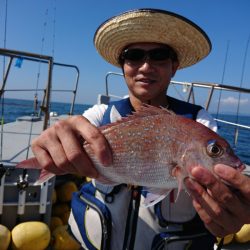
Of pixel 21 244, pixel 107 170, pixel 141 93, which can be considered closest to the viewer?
pixel 107 170

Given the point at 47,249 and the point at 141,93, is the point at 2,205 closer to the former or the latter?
the point at 47,249

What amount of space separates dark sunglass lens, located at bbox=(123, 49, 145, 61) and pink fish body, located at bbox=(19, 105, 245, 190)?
0.70m

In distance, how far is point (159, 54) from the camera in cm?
246

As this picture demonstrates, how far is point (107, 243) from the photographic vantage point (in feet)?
7.14

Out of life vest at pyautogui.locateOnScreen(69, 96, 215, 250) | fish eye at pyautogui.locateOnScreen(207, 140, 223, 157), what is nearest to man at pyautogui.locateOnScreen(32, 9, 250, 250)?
life vest at pyautogui.locateOnScreen(69, 96, 215, 250)

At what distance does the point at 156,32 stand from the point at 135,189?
1279mm

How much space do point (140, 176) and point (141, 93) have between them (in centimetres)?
85

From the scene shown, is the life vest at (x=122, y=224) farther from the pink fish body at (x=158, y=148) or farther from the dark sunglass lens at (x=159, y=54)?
the dark sunglass lens at (x=159, y=54)

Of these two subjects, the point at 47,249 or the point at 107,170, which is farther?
the point at 47,249

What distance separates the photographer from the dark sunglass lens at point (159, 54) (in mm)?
2424

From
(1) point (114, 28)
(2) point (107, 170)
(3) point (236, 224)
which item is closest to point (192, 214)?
(3) point (236, 224)

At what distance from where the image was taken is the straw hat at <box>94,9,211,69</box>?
8.26 ft

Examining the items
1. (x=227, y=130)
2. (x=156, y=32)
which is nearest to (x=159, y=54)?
(x=156, y=32)

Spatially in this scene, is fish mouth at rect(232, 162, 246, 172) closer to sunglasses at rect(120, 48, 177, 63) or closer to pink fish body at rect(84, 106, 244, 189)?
pink fish body at rect(84, 106, 244, 189)
